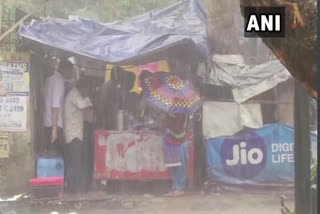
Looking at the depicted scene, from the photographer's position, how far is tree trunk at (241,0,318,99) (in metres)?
2.31

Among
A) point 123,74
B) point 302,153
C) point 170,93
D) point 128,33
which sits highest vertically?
point 128,33

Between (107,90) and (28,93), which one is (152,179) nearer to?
(107,90)

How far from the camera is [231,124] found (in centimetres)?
686

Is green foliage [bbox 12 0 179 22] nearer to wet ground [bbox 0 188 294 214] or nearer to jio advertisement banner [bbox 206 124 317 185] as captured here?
jio advertisement banner [bbox 206 124 317 185]

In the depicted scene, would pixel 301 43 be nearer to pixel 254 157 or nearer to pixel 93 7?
pixel 254 157

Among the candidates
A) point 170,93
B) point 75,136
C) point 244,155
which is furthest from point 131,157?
point 244,155

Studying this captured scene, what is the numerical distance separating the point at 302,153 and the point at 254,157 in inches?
93.2

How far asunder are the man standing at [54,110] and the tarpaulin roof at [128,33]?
15.1 inches

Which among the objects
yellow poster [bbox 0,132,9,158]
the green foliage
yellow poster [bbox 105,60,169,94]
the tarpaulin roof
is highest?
the green foliage

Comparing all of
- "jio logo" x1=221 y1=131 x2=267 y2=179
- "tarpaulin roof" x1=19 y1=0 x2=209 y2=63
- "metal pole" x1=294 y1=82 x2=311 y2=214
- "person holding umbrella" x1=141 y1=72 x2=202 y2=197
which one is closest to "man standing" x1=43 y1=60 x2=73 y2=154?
"tarpaulin roof" x1=19 y1=0 x2=209 y2=63

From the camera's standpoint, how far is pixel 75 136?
6641 millimetres

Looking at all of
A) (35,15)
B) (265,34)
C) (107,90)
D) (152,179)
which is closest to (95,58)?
(107,90)

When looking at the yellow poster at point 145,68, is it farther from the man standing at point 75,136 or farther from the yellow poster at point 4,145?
the yellow poster at point 4,145

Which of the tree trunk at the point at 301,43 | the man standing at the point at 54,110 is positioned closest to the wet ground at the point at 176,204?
the man standing at the point at 54,110
